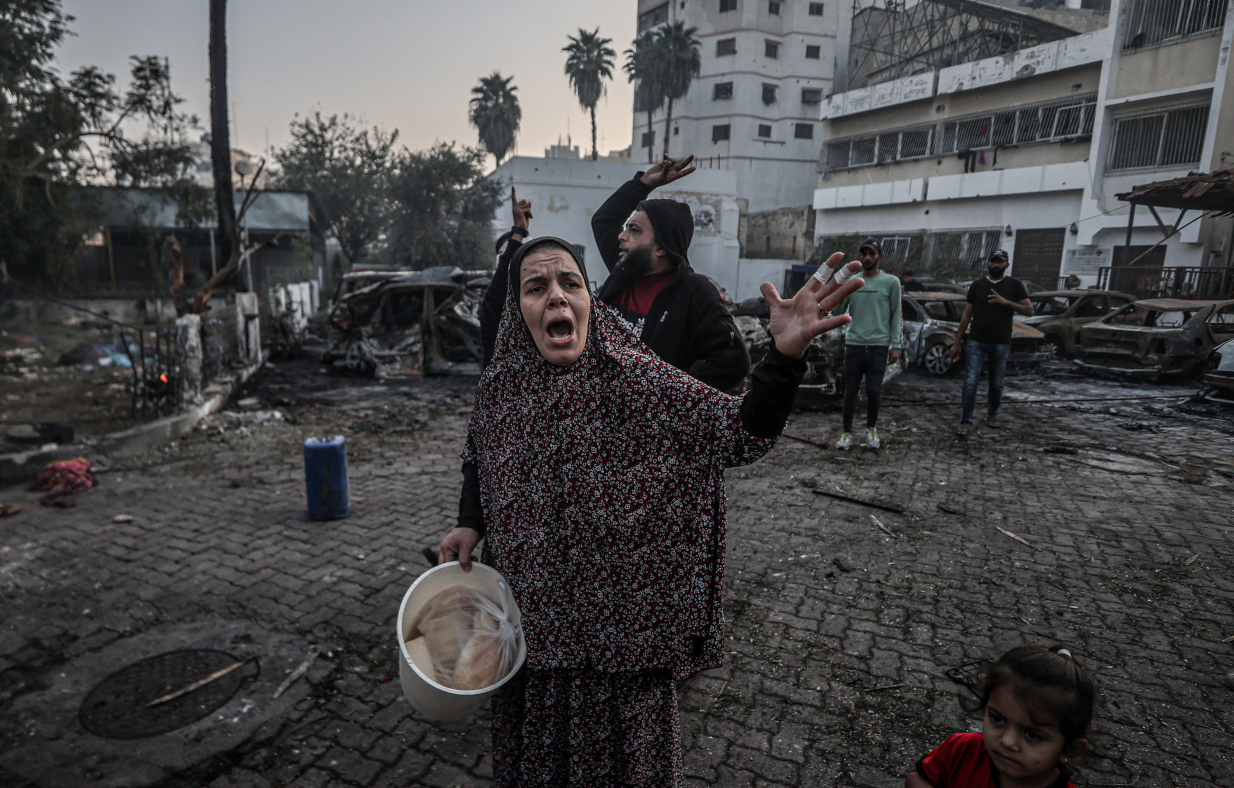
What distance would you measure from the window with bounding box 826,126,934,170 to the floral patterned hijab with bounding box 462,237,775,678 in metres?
29.7

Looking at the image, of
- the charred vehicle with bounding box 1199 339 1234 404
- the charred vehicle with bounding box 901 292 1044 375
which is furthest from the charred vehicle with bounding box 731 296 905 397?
the charred vehicle with bounding box 1199 339 1234 404

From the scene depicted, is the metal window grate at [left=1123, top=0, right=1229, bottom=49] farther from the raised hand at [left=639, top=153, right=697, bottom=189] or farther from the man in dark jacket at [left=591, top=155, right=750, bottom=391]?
the man in dark jacket at [left=591, top=155, right=750, bottom=391]

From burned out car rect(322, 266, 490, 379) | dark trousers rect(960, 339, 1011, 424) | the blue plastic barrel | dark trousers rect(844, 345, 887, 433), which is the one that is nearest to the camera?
the blue plastic barrel

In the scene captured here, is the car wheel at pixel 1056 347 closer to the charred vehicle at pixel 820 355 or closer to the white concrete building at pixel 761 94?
the charred vehicle at pixel 820 355

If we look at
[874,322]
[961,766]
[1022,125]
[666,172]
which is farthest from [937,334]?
[1022,125]

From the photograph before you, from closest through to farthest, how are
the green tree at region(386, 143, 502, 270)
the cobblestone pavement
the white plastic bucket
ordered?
the white plastic bucket < the cobblestone pavement < the green tree at region(386, 143, 502, 270)

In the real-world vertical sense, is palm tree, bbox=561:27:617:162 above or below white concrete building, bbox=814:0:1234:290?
above

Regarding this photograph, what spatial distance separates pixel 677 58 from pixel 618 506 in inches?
1857

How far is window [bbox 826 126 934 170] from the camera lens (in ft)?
89.5

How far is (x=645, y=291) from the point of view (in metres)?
3.01

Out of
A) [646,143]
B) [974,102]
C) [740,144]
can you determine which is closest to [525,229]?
[974,102]

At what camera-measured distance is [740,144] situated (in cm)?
4641

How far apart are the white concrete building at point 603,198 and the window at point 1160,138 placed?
37.1 feet

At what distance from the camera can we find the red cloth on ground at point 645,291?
9.79 feet
